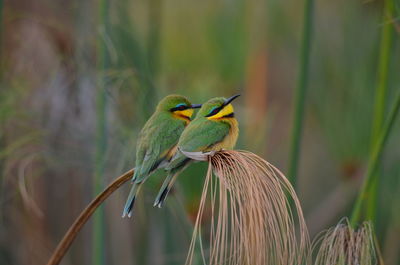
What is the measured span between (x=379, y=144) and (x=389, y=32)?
31cm

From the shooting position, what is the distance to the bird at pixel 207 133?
118 centimetres

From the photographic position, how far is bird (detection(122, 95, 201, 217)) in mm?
1208

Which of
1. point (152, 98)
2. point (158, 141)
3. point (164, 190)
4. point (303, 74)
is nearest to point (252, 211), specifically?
point (164, 190)

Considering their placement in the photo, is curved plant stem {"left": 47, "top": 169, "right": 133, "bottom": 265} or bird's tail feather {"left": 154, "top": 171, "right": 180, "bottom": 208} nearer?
curved plant stem {"left": 47, "top": 169, "right": 133, "bottom": 265}

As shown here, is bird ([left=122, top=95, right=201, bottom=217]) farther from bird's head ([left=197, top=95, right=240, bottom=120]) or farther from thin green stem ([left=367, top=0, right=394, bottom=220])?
thin green stem ([left=367, top=0, right=394, bottom=220])

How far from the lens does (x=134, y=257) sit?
307 centimetres

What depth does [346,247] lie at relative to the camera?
1141 millimetres

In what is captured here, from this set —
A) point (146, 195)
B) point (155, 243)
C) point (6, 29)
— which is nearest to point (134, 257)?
point (155, 243)

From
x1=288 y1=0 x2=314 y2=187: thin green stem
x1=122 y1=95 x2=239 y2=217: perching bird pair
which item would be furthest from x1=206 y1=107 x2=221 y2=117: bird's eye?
x1=288 y1=0 x2=314 y2=187: thin green stem

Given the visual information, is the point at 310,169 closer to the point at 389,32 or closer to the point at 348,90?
the point at 348,90

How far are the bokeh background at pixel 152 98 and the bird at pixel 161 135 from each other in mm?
654

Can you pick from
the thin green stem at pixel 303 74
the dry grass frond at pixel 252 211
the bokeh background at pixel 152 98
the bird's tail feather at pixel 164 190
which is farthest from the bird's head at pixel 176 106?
the bokeh background at pixel 152 98

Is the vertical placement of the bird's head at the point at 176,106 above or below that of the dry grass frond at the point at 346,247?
above

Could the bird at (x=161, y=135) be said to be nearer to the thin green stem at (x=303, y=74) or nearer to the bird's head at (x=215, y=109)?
the bird's head at (x=215, y=109)
